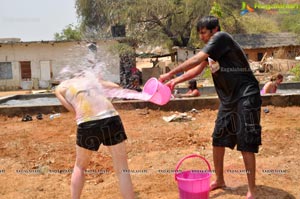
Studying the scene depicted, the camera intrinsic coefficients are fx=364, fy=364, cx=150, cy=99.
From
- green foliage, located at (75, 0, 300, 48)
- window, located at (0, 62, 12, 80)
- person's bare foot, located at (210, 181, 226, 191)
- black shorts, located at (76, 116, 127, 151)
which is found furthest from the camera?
green foliage, located at (75, 0, 300, 48)

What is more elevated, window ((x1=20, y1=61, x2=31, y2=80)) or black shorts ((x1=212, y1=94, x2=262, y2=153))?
black shorts ((x1=212, y1=94, x2=262, y2=153))

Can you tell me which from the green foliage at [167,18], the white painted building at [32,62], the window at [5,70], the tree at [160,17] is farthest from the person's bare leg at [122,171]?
the tree at [160,17]

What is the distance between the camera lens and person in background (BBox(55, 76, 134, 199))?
334 centimetres

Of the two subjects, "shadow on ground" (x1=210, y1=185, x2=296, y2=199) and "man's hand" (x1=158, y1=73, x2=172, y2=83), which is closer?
"man's hand" (x1=158, y1=73, x2=172, y2=83)

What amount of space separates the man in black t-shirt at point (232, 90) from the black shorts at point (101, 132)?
2.46ft

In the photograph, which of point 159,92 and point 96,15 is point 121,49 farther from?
point 159,92

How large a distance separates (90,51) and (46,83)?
2455 cm

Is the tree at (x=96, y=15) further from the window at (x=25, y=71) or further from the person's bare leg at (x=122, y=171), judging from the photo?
the person's bare leg at (x=122, y=171)

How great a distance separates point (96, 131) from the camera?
10.9 ft

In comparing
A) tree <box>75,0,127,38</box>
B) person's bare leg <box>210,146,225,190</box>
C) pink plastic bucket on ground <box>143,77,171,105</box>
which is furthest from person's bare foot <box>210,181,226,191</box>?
tree <box>75,0,127,38</box>

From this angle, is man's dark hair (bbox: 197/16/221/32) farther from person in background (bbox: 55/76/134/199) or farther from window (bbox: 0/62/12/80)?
window (bbox: 0/62/12/80)

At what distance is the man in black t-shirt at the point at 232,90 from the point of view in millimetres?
3551

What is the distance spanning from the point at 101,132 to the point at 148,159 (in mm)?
2197

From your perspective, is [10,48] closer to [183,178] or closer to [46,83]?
[46,83]
